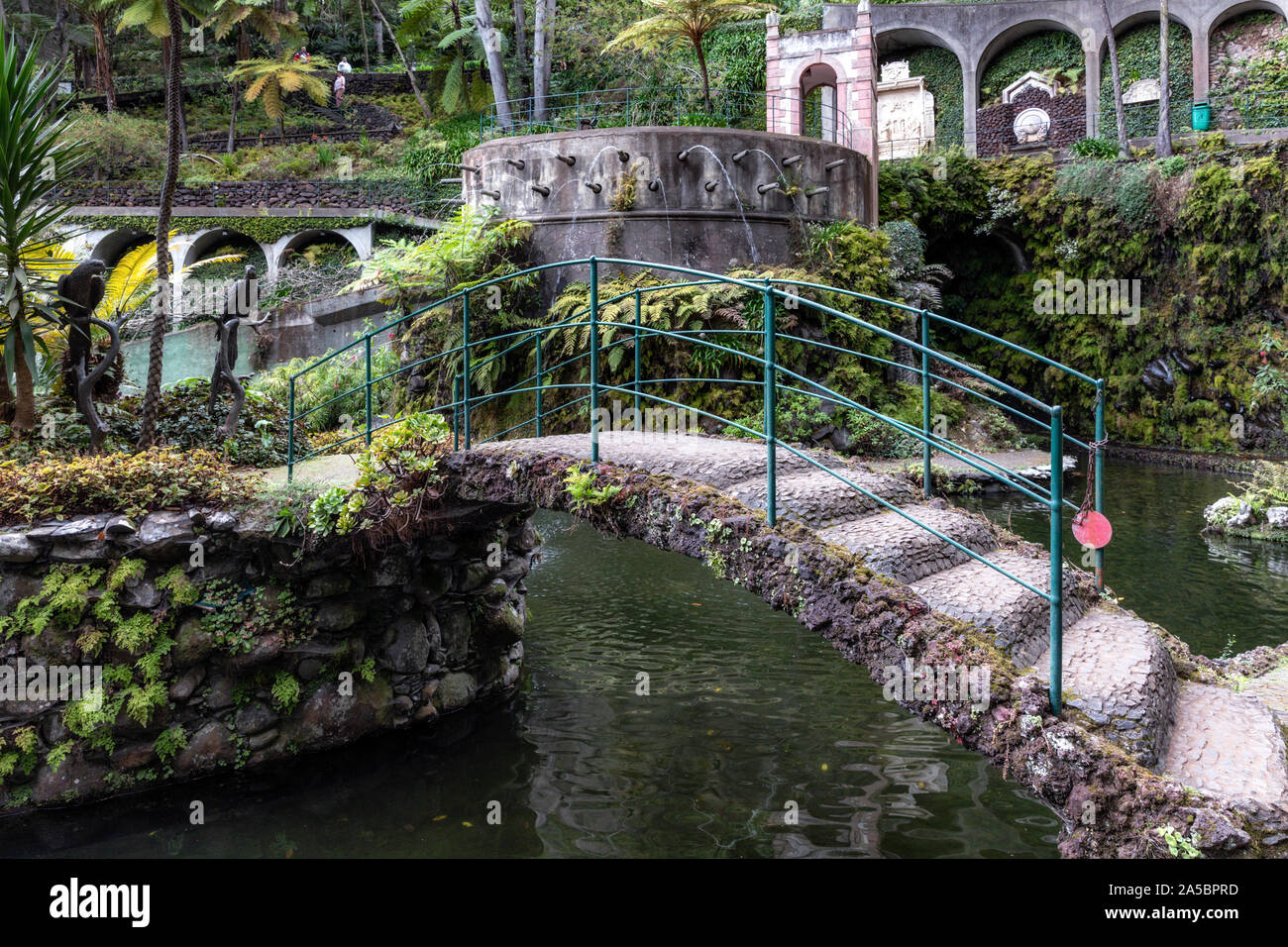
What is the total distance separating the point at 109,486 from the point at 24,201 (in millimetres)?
2592

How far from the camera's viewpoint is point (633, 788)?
6.82 m

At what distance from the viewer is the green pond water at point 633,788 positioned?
20.0 feet

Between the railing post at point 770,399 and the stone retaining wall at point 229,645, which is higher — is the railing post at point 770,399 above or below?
above

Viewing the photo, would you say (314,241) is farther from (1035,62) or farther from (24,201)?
(1035,62)

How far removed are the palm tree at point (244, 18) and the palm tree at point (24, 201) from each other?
88.0 ft

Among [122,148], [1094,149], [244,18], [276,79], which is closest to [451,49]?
[276,79]

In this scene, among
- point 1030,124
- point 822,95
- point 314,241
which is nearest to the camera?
point 822,95

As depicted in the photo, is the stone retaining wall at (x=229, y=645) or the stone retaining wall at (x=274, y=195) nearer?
the stone retaining wall at (x=229, y=645)

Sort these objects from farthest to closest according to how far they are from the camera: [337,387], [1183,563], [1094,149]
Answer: [1094,149]
[337,387]
[1183,563]

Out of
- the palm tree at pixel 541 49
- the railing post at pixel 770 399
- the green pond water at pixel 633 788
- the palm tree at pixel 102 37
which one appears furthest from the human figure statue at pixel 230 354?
the palm tree at pixel 102 37

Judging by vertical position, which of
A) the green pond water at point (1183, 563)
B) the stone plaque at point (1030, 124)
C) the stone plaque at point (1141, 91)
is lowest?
the green pond water at point (1183, 563)

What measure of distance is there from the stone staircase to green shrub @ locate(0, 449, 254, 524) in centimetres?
246

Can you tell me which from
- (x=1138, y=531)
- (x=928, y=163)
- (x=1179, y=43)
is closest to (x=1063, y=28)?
(x=1179, y=43)

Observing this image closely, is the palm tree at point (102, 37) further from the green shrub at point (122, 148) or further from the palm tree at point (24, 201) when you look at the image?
the palm tree at point (24, 201)
